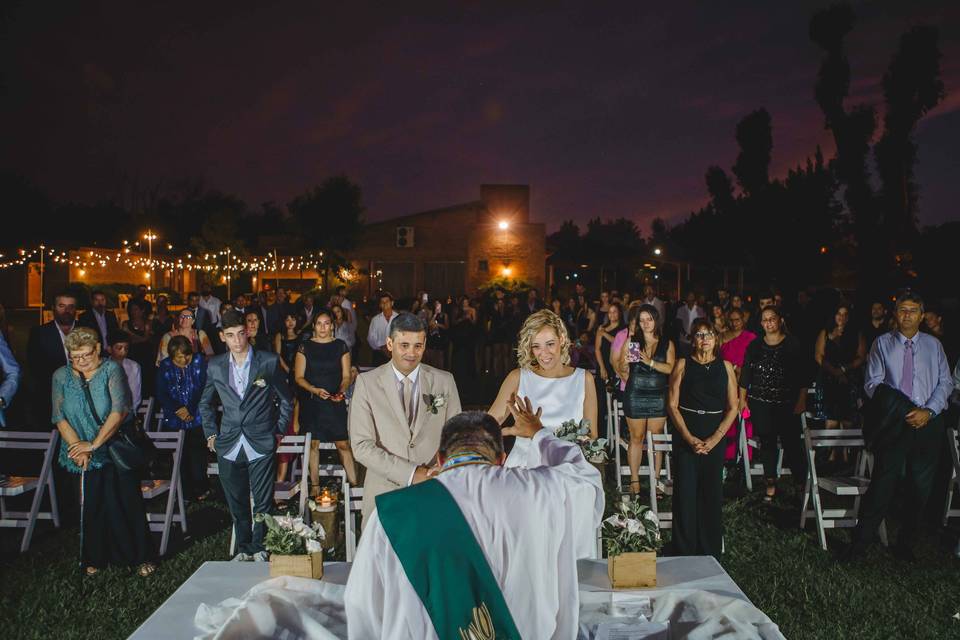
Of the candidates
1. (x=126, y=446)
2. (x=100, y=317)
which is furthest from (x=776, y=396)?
(x=100, y=317)

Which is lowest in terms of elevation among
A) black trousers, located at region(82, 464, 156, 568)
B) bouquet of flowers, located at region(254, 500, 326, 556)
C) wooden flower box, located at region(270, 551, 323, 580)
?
black trousers, located at region(82, 464, 156, 568)

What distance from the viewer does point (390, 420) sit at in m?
4.11

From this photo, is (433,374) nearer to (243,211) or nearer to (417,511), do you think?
(417,511)

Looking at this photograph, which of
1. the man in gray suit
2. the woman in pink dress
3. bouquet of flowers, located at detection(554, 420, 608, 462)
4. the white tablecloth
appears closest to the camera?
the white tablecloth

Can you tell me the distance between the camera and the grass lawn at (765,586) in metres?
4.58

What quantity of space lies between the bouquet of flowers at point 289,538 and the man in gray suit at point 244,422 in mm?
2037

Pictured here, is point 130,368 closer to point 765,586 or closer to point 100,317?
point 100,317

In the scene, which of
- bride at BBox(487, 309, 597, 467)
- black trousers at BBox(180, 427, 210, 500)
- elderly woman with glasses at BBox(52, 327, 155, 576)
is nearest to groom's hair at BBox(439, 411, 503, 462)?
bride at BBox(487, 309, 597, 467)

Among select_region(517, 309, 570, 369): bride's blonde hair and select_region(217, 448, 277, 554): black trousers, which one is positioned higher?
select_region(517, 309, 570, 369): bride's blonde hair

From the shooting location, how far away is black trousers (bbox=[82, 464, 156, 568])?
5.45 m

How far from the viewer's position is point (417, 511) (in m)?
2.52

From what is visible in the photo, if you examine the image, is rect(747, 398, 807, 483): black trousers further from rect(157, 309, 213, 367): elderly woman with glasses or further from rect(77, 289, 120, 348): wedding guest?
rect(77, 289, 120, 348): wedding guest

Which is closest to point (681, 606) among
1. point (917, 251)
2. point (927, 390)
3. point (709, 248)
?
point (927, 390)

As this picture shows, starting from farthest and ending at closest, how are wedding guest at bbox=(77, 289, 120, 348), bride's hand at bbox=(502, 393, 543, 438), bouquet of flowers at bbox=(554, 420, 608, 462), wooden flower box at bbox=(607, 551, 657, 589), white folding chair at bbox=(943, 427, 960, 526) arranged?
wedding guest at bbox=(77, 289, 120, 348), white folding chair at bbox=(943, 427, 960, 526), bouquet of flowers at bbox=(554, 420, 608, 462), bride's hand at bbox=(502, 393, 543, 438), wooden flower box at bbox=(607, 551, 657, 589)
